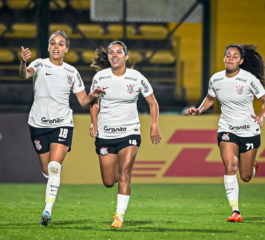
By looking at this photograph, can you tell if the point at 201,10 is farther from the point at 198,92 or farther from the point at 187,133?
the point at 187,133

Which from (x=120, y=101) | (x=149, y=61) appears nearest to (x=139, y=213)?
(x=120, y=101)

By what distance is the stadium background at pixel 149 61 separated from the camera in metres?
12.6

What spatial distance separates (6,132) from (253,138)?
236 inches

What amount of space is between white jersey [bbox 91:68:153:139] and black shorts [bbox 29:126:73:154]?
428mm

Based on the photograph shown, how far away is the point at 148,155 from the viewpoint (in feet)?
41.7

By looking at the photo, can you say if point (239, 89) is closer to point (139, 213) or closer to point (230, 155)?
point (230, 155)

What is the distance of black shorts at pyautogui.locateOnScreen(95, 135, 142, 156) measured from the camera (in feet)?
23.7

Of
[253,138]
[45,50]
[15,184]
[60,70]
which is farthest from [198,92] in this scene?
[60,70]

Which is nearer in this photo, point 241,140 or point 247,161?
point 241,140

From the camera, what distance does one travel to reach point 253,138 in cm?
799

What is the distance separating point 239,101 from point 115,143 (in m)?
1.71

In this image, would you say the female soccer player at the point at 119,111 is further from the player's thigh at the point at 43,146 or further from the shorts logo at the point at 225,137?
the shorts logo at the point at 225,137

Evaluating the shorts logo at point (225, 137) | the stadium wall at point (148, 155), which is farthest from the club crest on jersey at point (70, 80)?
the stadium wall at point (148, 155)

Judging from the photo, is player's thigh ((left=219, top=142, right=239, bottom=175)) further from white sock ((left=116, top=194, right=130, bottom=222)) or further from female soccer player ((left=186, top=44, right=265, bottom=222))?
white sock ((left=116, top=194, right=130, bottom=222))
